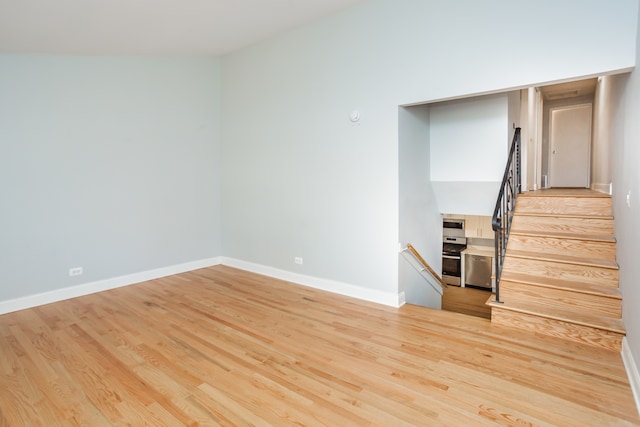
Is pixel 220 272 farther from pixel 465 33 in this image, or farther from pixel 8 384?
pixel 465 33

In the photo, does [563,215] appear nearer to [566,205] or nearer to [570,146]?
[566,205]

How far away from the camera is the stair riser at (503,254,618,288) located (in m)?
3.17

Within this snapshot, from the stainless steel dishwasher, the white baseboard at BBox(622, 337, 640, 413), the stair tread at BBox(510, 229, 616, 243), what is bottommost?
the stainless steel dishwasher

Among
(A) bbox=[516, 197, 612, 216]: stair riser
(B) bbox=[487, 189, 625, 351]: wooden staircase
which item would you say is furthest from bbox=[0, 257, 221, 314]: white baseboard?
(A) bbox=[516, 197, 612, 216]: stair riser

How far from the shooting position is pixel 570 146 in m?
8.65

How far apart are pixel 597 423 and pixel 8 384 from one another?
3.80m

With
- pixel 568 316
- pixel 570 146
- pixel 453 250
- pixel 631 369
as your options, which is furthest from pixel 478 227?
pixel 631 369

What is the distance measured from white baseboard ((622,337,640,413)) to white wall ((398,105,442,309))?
1907 millimetres

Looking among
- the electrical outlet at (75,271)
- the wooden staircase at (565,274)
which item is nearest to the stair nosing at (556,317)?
the wooden staircase at (565,274)

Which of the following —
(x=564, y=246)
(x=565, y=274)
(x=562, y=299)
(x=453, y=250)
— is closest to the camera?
(x=562, y=299)

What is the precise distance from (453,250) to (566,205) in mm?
3380

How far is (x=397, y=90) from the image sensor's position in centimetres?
368

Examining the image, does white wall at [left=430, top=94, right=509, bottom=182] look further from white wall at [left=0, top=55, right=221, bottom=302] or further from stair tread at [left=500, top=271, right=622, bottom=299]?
white wall at [left=0, top=55, right=221, bottom=302]

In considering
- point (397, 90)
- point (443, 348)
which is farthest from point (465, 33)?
point (443, 348)
